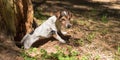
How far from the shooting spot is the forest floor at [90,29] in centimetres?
774

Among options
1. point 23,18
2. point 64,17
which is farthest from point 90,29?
point 23,18

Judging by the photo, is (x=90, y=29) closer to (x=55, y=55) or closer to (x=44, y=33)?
(x=44, y=33)

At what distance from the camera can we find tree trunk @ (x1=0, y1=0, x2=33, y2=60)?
688 centimetres

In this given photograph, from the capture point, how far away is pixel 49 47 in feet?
25.6

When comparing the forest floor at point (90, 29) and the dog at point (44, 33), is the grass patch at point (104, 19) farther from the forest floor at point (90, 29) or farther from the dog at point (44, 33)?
the dog at point (44, 33)

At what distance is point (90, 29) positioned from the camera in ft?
32.0

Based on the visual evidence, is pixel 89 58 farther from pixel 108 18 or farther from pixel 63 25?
pixel 108 18

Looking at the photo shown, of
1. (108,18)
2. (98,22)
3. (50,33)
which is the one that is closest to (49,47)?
(50,33)

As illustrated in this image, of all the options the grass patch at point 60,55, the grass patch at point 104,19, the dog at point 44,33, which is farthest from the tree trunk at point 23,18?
the grass patch at point 104,19

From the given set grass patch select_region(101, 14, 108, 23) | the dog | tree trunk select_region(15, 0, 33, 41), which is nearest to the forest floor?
grass patch select_region(101, 14, 108, 23)

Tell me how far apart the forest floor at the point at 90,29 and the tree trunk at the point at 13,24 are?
610 millimetres

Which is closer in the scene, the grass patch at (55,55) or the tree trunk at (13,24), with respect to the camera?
the tree trunk at (13,24)

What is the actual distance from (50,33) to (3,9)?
140cm

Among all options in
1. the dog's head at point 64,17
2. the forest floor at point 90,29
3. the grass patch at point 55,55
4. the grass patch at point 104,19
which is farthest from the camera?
the grass patch at point 104,19
